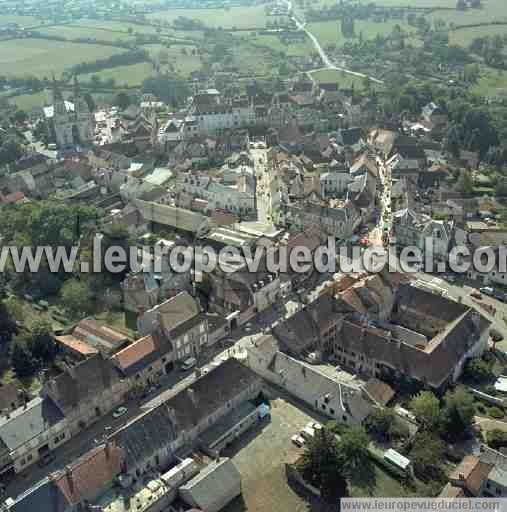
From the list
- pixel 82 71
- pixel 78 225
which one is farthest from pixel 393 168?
pixel 82 71

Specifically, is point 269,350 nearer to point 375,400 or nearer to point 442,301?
point 375,400

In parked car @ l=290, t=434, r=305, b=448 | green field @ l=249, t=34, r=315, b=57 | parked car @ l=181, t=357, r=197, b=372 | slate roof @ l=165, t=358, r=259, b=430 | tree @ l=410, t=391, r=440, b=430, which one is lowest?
parked car @ l=290, t=434, r=305, b=448

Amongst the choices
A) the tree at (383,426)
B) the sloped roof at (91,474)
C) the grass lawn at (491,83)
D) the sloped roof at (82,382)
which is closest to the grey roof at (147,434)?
the sloped roof at (91,474)

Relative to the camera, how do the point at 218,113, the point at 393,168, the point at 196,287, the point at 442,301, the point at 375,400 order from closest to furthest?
1. the point at 375,400
2. the point at 442,301
3. the point at 196,287
4. the point at 393,168
5. the point at 218,113

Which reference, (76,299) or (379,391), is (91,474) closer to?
(379,391)

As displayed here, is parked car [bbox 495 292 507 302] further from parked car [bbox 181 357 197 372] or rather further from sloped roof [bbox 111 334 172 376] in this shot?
sloped roof [bbox 111 334 172 376]

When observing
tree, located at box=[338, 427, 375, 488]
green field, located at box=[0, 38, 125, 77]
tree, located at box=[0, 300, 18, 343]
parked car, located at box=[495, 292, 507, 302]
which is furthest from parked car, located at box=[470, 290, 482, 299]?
green field, located at box=[0, 38, 125, 77]

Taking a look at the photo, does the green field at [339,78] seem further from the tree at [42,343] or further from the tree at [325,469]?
the tree at [325,469]
